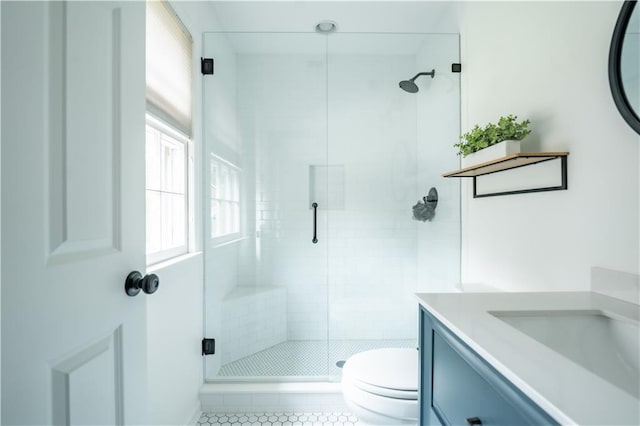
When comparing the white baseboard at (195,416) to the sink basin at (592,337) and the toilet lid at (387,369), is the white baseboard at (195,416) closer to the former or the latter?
the toilet lid at (387,369)

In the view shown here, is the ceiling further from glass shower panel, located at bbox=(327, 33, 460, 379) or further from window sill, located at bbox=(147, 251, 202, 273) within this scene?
window sill, located at bbox=(147, 251, 202, 273)

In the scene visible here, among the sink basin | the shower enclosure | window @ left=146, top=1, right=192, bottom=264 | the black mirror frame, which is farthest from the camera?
the shower enclosure

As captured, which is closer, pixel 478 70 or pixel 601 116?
pixel 601 116

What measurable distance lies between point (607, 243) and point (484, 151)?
52 centimetres

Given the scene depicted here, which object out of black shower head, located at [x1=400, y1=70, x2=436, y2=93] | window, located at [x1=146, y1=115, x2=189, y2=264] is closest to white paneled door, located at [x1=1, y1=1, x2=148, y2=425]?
window, located at [x1=146, y1=115, x2=189, y2=264]

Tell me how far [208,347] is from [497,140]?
1846 millimetres

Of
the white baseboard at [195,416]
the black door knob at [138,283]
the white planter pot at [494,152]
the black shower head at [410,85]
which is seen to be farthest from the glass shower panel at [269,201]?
the black door knob at [138,283]

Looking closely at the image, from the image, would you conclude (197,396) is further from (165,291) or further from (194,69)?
(194,69)

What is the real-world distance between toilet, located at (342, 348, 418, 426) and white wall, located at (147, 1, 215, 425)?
0.77 m

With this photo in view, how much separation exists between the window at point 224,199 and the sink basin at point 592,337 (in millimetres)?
1565

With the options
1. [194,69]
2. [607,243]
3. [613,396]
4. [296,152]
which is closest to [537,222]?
[607,243]

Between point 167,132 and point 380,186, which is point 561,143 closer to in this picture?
point 380,186

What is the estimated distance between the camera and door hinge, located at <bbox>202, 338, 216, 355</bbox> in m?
1.86

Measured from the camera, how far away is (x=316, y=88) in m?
2.08
